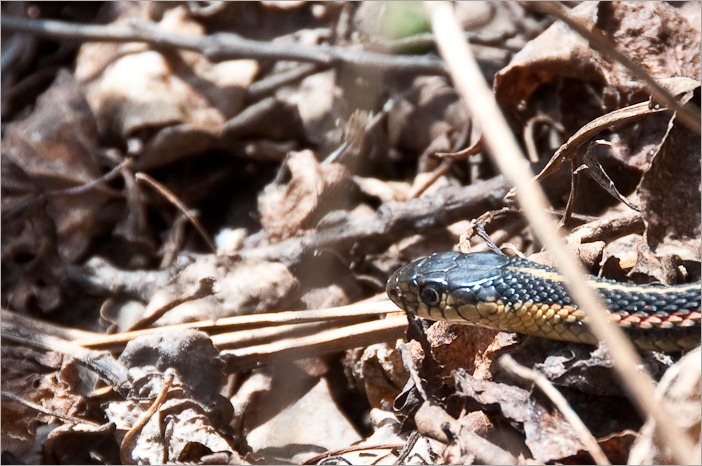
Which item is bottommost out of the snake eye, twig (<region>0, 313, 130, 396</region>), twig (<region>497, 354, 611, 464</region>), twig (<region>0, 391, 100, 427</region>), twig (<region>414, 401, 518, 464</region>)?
twig (<region>0, 391, 100, 427</region>)

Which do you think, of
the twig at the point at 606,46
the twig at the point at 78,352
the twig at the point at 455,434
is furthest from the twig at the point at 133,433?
the twig at the point at 606,46

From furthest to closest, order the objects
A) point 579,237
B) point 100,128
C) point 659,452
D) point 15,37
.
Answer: point 15,37 → point 100,128 → point 579,237 → point 659,452

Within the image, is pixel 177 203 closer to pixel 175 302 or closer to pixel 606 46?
pixel 175 302

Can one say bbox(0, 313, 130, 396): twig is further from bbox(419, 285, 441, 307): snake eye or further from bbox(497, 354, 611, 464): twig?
bbox(497, 354, 611, 464): twig

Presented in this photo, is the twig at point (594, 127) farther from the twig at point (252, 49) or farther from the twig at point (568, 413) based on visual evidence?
the twig at point (252, 49)

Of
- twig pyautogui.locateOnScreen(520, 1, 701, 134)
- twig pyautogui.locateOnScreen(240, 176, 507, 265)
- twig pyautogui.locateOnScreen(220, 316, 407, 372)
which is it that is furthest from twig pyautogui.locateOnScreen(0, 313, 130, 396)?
twig pyautogui.locateOnScreen(520, 1, 701, 134)

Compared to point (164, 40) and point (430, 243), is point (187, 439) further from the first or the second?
point (164, 40)

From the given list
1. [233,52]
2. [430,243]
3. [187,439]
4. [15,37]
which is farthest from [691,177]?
[15,37]
